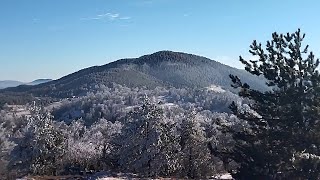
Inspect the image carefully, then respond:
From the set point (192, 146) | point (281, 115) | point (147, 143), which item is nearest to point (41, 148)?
point (147, 143)

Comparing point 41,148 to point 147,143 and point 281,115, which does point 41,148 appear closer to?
point 147,143

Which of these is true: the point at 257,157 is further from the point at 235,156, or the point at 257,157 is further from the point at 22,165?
the point at 22,165

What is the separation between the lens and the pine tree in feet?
76.3

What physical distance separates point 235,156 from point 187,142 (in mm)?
29767

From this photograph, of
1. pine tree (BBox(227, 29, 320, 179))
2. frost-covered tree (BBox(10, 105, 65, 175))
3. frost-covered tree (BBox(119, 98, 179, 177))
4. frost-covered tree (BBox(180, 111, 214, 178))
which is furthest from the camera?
frost-covered tree (BBox(10, 105, 65, 175))

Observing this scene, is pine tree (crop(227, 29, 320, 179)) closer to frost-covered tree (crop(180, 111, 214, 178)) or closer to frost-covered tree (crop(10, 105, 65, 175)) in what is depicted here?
frost-covered tree (crop(180, 111, 214, 178))

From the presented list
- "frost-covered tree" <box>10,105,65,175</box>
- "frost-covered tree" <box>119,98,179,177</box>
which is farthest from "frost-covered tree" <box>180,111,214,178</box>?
"frost-covered tree" <box>10,105,65,175</box>

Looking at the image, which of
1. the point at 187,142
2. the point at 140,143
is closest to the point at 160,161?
the point at 140,143

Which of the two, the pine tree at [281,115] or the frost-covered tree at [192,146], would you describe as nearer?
the pine tree at [281,115]

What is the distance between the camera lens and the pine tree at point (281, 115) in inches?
915

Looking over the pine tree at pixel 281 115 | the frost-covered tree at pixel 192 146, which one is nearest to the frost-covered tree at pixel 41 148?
the frost-covered tree at pixel 192 146

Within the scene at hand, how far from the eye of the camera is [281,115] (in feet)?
80.0

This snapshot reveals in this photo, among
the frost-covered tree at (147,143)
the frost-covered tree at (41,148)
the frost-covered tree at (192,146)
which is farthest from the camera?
the frost-covered tree at (41,148)

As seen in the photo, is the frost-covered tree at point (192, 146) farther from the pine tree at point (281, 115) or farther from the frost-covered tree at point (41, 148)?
the pine tree at point (281, 115)
